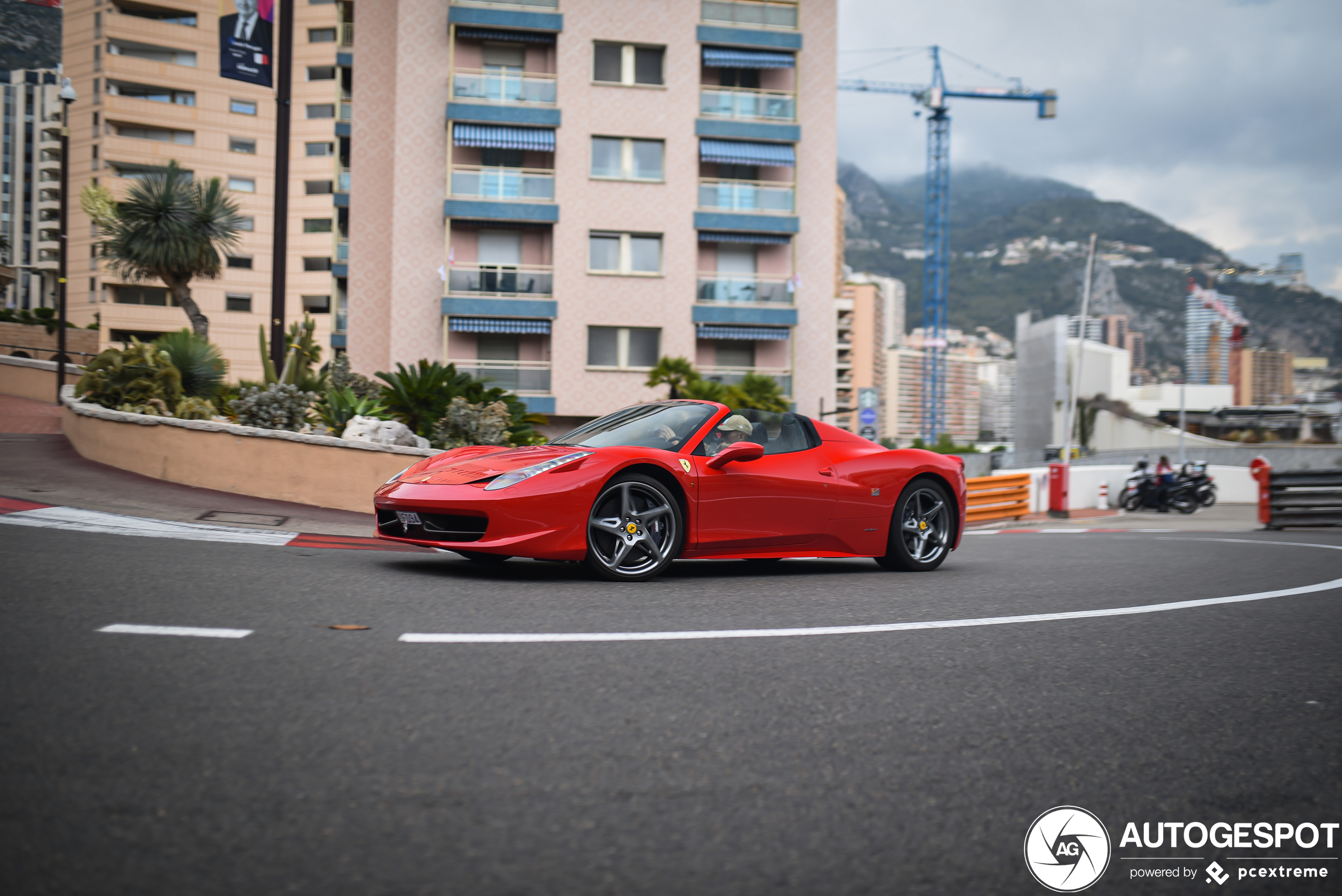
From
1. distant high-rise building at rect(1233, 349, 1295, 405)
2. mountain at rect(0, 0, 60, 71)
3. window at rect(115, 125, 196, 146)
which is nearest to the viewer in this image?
window at rect(115, 125, 196, 146)

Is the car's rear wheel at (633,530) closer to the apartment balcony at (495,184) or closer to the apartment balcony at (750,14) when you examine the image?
the apartment balcony at (495,184)

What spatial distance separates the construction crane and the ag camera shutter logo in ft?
356

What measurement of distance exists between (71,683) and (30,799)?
101cm

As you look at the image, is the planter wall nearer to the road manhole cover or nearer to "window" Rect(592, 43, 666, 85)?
the road manhole cover

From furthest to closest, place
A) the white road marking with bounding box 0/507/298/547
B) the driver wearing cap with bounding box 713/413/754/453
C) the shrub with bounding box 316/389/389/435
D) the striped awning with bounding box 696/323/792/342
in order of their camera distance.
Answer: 1. the striped awning with bounding box 696/323/792/342
2. the shrub with bounding box 316/389/389/435
3. the white road marking with bounding box 0/507/298/547
4. the driver wearing cap with bounding box 713/413/754/453

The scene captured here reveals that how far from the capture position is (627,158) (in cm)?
3341

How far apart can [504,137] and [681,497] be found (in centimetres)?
2838

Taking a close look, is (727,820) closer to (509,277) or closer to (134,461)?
(134,461)

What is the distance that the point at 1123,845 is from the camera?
7.82ft

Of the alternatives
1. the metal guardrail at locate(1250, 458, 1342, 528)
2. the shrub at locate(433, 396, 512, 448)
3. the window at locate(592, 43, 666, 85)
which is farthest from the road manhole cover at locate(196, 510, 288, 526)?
the window at locate(592, 43, 666, 85)

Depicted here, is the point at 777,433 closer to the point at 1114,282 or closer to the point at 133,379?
the point at 133,379

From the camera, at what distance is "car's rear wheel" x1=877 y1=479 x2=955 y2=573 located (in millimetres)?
7980

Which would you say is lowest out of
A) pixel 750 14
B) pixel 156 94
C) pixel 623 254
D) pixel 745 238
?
pixel 623 254

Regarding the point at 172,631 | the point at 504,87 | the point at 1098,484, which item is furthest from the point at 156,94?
the point at 172,631
